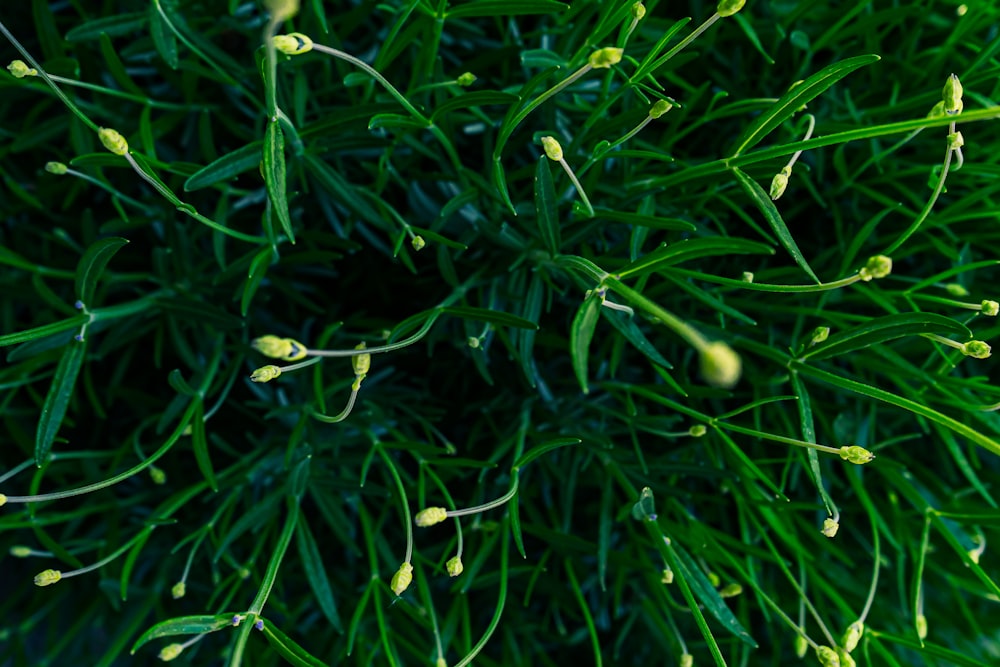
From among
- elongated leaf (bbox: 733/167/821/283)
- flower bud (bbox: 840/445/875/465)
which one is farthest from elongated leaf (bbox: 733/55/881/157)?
flower bud (bbox: 840/445/875/465)

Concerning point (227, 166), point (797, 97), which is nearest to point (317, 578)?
point (227, 166)

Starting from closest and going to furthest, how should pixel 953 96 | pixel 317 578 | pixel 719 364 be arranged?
pixel 719 364 < pixel 953 96 < pixel 317 578

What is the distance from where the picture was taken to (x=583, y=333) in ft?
0.82

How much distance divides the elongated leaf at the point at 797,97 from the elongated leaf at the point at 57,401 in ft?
1.00

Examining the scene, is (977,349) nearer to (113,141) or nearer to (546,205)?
(546,205)

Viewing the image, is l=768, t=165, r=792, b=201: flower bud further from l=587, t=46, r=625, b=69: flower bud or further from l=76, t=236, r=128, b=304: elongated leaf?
l=76, t=236, r=128, b=304: elongated leaf

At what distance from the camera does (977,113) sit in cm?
23

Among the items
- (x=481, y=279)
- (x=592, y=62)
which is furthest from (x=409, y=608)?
(x=592, y=62)

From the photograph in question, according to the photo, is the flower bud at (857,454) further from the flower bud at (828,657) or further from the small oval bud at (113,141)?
the small oval bud at (113,141)

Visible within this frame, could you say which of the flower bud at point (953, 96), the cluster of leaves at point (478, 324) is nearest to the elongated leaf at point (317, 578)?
the cluster of leaves at point (478, 324)

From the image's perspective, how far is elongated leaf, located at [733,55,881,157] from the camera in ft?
0.99

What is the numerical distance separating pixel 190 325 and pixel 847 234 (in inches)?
14.8

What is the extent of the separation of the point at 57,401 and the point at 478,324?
0.64ft

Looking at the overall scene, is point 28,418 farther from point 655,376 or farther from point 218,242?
point 655,376
